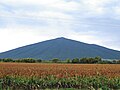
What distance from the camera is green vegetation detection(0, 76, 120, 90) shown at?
66.8 ft

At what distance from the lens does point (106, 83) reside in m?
21.9

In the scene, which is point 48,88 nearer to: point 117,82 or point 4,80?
point 4,80

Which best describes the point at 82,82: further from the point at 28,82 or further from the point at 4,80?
the point at 4,80

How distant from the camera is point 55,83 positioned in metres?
21.1

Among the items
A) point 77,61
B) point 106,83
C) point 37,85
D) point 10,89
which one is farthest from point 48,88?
point 77,61

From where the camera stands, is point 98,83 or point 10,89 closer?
point 10,89

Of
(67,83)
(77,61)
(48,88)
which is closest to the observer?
(48,88)

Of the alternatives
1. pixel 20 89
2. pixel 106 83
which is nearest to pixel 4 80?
pixel 20 89

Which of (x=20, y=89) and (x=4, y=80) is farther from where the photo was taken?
(x=4, y=80)

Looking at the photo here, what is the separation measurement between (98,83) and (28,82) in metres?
4.90

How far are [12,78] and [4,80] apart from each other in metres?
0.60

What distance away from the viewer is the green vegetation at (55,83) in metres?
20.4

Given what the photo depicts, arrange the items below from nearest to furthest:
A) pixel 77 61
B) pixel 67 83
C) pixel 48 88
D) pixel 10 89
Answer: pixel 10 89
pixel 48 88
pixel 67 83
pixel 77 61

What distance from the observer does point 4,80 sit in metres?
21.1
